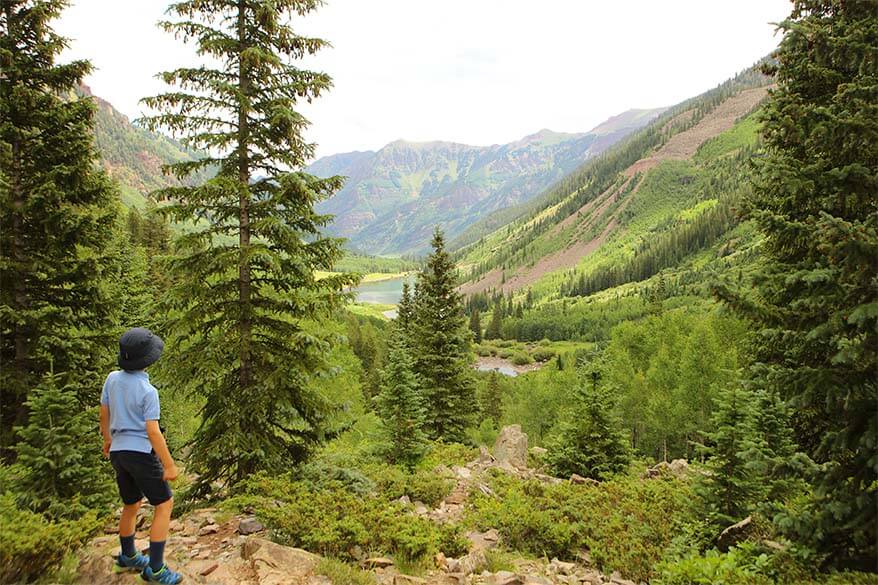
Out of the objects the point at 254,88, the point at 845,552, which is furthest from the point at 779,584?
the point at 254,88

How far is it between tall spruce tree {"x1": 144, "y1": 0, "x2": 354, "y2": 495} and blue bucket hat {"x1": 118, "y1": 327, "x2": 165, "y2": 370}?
143 inches

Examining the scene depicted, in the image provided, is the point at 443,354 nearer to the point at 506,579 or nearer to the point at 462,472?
the point at 462,472

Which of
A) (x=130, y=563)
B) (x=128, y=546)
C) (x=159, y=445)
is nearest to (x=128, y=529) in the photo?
(x=128, y=546)

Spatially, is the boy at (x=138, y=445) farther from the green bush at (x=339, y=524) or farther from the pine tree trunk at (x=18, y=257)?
the pine tree trunk at (x=18, y=257)

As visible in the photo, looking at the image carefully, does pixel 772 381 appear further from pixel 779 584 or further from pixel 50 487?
pixel 50 487

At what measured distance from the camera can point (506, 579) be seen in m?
7.04

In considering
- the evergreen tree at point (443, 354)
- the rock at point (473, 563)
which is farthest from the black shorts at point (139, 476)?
the evergreen tree at point (443, 354)

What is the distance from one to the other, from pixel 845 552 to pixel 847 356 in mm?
2617

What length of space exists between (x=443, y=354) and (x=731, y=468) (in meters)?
15.2

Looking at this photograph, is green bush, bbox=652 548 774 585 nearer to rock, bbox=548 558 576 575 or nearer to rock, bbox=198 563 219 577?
rock, bbox=548 558 576 575

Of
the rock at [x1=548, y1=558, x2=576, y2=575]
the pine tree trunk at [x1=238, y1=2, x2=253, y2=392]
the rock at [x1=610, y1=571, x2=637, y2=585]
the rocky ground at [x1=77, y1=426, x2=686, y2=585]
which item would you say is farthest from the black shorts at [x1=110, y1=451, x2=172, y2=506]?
the rock at [x1=610, y1=571, x2=637, y2=585]

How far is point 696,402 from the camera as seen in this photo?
30.8 metres

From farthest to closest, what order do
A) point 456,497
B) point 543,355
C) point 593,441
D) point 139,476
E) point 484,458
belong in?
point 543,355 → point 484,458 → point 593,441 → point 456,497 → point 139,476

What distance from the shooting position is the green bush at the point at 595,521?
912 cm
